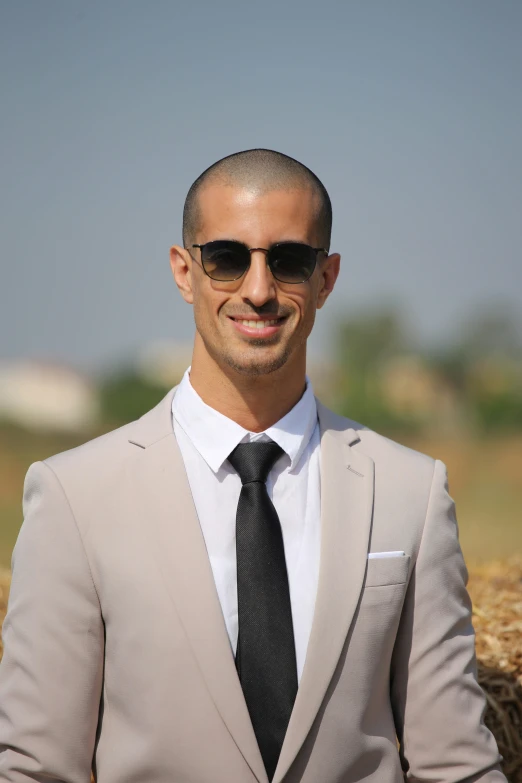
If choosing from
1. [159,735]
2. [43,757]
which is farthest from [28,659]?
[159,735]

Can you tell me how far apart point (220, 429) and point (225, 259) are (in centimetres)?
60

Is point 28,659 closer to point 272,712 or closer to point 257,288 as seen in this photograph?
point 272,712

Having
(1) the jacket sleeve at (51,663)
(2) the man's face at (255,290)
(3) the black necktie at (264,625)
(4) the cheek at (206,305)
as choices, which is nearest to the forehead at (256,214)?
(2) the man's face at (255,290)

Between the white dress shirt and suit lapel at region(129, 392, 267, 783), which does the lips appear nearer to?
the white dress shirt

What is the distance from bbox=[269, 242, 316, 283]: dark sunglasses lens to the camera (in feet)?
10.2

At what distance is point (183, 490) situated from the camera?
3.09 m

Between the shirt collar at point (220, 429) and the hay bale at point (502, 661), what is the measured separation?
82.4 inches

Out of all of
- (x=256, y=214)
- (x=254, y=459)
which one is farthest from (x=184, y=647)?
(x=256, y=214)

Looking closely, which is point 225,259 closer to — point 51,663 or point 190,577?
point 190,577

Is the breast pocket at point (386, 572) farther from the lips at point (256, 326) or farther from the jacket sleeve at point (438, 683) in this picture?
the lips at point (256, 326)

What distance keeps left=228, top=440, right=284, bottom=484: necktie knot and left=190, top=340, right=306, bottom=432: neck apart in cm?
9

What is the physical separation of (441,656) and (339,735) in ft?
1.56

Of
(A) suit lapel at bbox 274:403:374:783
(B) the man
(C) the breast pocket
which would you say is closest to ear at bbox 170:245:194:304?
(B) the man

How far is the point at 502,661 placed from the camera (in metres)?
4.73
